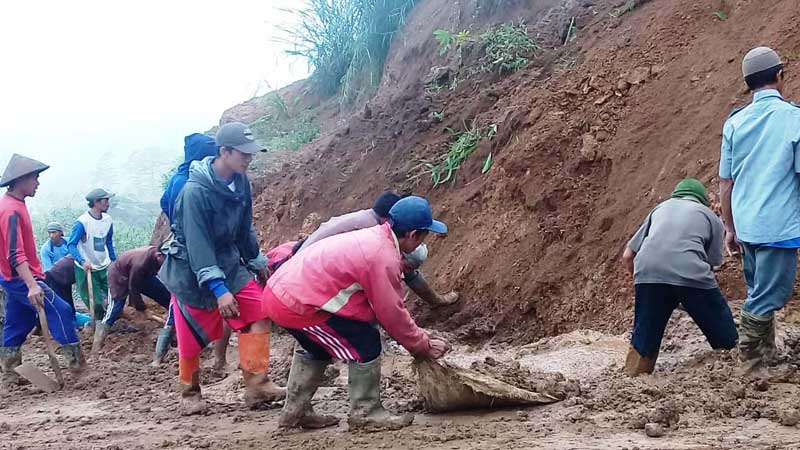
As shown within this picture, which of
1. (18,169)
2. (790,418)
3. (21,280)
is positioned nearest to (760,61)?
(790,418)

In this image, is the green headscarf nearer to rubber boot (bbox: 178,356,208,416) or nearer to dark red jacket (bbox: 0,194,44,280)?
rubber boot (bbox: 178,356,208,416)

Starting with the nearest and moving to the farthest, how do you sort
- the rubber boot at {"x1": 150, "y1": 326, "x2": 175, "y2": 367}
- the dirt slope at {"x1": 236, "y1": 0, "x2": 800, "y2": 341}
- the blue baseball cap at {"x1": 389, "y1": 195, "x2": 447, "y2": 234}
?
the blue baseball cap at {"x1": 389, "y1": 195, "x2": 447, "y2": 234} < the dirt slope at {"x1": 236, "y1": 0, "x2": 800, "y2": 341} < the rubber boot at {"x1": 150, "y1": 326, "x2": 175, "y2": 367}

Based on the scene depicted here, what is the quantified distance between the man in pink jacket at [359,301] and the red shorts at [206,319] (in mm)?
857

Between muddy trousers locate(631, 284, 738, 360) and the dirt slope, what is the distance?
0.91 m

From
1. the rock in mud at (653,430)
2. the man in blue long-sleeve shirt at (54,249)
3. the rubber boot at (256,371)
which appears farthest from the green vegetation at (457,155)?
the rock in mud at (653,430)

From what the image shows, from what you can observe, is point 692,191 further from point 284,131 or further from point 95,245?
point 284,131

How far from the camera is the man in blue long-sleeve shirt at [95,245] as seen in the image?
9.11 m

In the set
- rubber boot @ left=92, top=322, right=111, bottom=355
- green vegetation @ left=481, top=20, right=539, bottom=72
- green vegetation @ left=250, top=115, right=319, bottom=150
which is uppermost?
green vegetation @ left=481, top=20, right=539, bottom=72

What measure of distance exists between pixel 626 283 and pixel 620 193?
0.88 meters

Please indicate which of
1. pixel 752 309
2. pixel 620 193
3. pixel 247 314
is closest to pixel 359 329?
pixel 247 314

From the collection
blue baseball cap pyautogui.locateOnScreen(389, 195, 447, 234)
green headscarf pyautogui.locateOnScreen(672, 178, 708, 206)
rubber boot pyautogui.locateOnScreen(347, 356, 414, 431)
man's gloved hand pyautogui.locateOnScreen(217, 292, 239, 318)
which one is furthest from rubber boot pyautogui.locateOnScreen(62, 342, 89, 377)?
green headscarf pyautogui.locateOnScreen(672, 178, 708, 206)

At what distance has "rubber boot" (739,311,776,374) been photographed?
169 inches

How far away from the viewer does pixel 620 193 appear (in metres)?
6.61

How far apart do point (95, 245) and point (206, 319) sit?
15.3 ft
